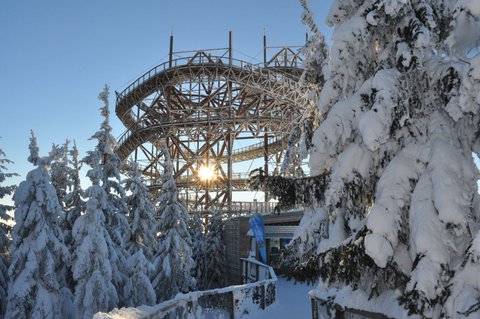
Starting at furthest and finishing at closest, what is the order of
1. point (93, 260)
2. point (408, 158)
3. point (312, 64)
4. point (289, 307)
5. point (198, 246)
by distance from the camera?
point (198, 246)
point (93, 260)
point (289, 307)
point (312, 64)
point (408, 158)

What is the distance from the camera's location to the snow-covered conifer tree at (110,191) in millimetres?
19516

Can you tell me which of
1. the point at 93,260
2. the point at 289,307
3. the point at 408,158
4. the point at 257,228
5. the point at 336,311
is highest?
the point at 408,158

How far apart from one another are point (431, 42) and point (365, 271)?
11.3ft

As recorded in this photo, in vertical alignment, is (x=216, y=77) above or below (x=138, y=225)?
above

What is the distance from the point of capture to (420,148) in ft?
19.4

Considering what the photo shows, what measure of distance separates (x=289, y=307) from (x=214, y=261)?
16545 mm

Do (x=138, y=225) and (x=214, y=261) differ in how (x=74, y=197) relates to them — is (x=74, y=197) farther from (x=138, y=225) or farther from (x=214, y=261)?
(x=214, y=261)

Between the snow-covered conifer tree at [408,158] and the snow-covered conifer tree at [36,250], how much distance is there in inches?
580

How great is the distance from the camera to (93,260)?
1777 centimetres

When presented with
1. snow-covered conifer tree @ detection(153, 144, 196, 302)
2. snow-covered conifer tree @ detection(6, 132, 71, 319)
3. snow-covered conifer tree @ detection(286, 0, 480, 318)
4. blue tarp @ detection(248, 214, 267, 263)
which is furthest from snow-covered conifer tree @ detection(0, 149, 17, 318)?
snow-covered conifer tree @ detection(286, 0, 480, 318)

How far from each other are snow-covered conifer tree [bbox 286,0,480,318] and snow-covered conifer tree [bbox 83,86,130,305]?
1477 centimetres

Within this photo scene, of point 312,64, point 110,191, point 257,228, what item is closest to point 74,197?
point 110,191

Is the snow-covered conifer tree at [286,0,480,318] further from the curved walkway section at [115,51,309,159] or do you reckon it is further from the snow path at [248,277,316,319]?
the curved walkway section at [115,51,309,159]

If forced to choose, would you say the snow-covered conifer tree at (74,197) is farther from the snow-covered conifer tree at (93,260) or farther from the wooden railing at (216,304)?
the wooden railing at (216,304)
